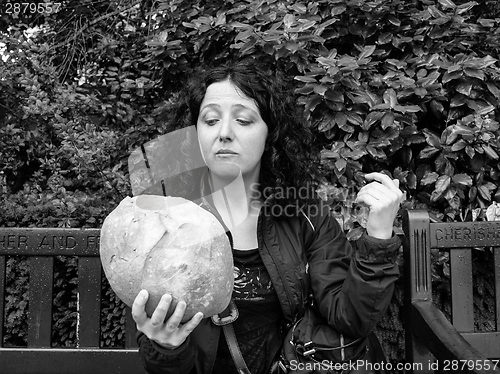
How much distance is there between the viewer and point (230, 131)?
5.11 feet

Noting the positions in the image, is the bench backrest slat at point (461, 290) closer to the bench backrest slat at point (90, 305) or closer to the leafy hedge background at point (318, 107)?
the leafy hedge background at point (318, 107)

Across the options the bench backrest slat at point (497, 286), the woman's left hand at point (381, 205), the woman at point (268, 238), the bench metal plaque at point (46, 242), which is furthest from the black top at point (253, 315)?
the bench backrest slat at point (497, 286)

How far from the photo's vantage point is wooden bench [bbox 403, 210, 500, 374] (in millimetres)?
1731

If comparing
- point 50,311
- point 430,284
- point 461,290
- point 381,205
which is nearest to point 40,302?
point 50,311

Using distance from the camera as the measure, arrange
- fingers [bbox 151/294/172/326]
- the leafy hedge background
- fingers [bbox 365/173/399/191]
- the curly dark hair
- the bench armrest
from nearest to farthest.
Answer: fingers [bbox 151/294/172/326] → the bench armrest → fingers [bbox 365/173/399/191] → the curly dark hair → the leafy hedge background

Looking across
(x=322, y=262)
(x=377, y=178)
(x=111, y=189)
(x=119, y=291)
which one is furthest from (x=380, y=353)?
(x=111, y=189)

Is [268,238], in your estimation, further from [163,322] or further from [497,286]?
[497,286]

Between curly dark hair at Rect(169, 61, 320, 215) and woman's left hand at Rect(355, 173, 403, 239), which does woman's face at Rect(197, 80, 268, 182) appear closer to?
curly dark hair at Rect(169, 61, 320, 215)

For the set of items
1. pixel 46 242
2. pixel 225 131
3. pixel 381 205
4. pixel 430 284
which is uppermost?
pixel 225 131

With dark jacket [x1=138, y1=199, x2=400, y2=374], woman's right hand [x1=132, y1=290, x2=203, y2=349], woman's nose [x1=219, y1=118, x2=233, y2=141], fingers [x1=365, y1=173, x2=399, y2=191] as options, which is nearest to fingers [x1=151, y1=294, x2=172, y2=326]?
woman's right hand [x1=132, y1=290, x2=203, y2=349]

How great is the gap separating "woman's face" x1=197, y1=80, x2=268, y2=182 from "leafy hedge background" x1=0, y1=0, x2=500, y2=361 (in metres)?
0.65

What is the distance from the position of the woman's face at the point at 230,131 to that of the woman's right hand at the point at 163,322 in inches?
19.2

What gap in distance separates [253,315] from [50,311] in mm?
749

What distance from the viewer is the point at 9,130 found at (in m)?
3.02
